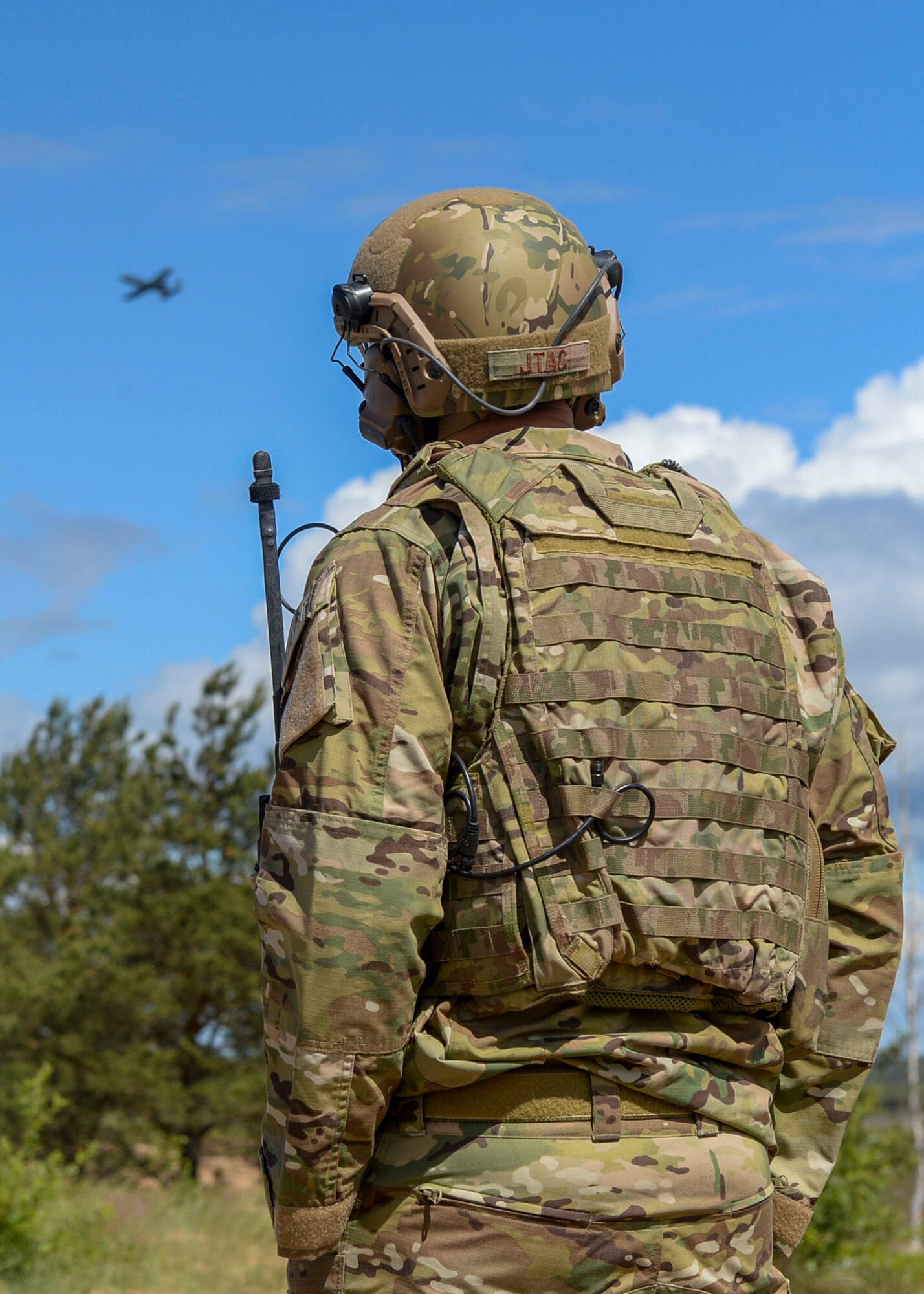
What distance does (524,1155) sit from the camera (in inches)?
97.0

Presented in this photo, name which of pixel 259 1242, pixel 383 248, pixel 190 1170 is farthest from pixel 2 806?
pixel 383 248

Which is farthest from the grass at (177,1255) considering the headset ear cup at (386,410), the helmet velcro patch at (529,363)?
the helmet velcro patch at (529,363)

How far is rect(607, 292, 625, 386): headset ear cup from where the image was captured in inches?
122

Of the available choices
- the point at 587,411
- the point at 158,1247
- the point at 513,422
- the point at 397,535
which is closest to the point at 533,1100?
the point at 397,535

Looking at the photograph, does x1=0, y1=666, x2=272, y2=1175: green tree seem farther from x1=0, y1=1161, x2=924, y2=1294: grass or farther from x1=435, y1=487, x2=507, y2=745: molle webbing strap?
x1=435, y1=487, x2=507, y2=745: molle webbing strap

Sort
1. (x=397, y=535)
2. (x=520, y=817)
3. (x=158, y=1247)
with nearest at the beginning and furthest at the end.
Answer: (x=520, y=817) < (x=397, y=535) < (x=158, y=1247)

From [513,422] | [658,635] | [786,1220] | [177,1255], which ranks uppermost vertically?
[513,422]

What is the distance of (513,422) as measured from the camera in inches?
118

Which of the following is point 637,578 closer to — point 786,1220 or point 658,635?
point 658,635

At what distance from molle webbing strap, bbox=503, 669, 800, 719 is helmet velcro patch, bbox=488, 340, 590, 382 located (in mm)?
683

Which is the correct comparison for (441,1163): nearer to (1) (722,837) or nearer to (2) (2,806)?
(1) (722,837)

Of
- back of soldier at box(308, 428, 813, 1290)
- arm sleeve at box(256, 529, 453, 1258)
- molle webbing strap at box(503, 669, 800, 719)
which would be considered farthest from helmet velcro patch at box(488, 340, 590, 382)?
molle webbing strap at box(503, 669, 800, 719)

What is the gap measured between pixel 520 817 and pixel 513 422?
2.88ft

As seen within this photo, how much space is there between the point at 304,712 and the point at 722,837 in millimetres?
766
